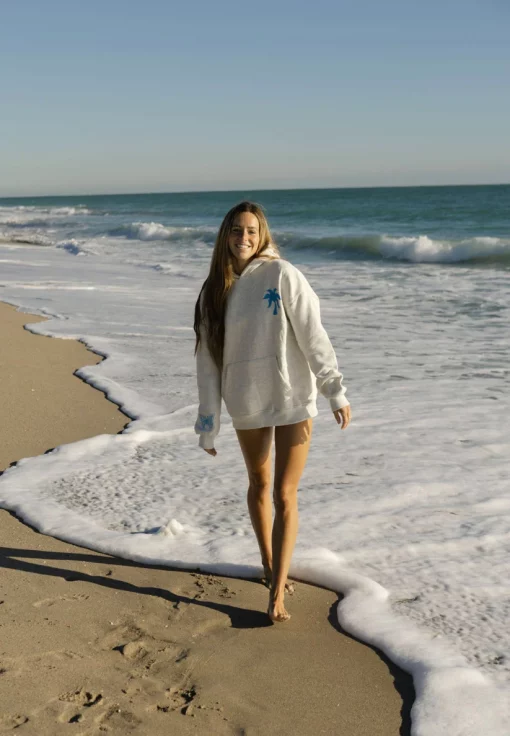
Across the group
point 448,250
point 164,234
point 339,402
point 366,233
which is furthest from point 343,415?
point 164,234

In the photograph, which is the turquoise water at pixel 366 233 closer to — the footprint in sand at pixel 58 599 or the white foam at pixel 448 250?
the white foam at pixel 448 250

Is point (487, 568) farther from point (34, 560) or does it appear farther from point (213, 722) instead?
point (34, 560)

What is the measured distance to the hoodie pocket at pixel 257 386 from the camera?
3289 mm

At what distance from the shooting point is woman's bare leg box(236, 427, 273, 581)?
341 cm

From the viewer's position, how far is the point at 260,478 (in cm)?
347

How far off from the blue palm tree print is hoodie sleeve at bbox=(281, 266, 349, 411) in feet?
0.09

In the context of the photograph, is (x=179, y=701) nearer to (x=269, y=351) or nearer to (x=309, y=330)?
(x=269, y=351)

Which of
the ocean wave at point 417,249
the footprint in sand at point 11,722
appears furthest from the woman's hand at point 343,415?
the ocean wave at point 417,249

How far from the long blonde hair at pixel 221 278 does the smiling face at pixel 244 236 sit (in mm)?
17

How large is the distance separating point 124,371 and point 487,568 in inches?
187

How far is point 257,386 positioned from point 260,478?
423mm

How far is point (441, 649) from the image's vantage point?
3131 mm

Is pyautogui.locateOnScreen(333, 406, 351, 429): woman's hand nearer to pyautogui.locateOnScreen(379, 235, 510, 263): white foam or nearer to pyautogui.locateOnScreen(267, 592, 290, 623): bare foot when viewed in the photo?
pyautogui.locateOnScreen(267, 592, 290, 623): bare foot

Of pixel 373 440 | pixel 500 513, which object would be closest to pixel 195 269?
pixel 373 440
